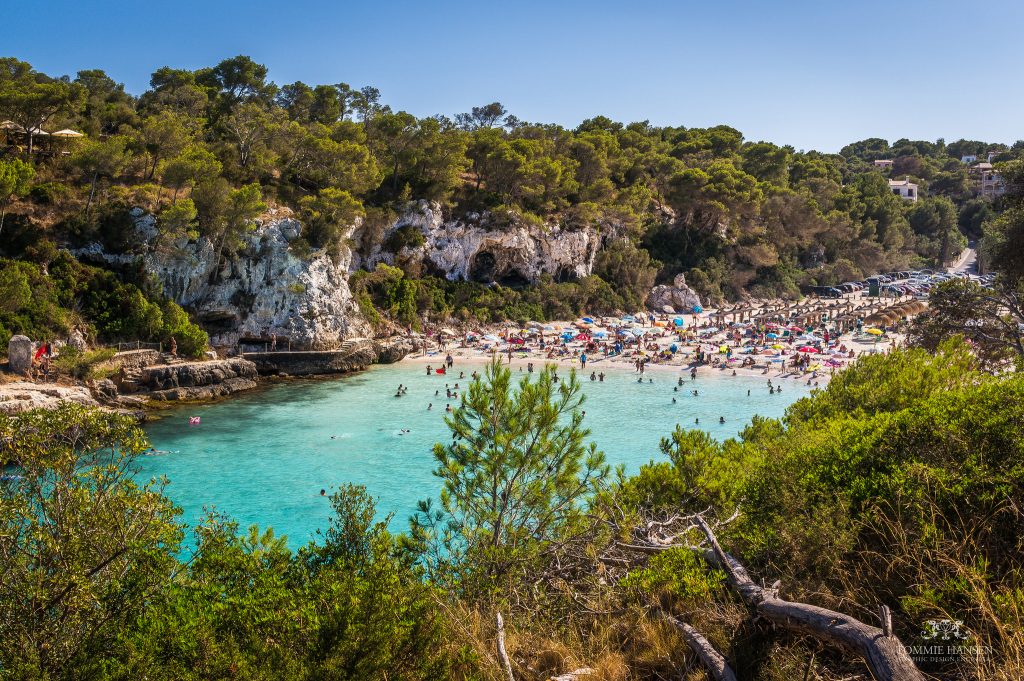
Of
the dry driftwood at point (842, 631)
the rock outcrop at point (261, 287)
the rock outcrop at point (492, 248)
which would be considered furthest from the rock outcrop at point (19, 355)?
the dry driftwood at point (842, 631)

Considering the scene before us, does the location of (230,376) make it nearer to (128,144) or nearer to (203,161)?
(203,161)

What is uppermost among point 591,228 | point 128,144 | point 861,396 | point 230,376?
point 128,144

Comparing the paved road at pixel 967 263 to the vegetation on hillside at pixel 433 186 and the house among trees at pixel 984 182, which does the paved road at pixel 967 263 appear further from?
the house among trees at pixel 984 182

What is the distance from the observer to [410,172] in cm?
4069

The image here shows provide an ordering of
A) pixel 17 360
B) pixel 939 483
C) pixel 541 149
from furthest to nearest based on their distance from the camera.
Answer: pixel 541 149 → pixel 17 360 → pixel 939 483

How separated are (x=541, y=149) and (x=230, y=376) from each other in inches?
1158

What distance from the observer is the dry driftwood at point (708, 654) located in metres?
3.79

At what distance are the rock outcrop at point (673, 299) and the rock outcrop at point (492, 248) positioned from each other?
5427 millimetres

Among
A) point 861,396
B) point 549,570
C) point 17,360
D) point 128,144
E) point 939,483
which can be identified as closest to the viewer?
point 939,483

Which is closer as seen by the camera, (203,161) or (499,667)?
(499,667)

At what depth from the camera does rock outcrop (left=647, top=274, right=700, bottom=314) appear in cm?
4728

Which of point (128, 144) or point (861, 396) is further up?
point (128, 144)

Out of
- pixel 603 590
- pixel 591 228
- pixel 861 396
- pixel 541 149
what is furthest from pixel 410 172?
pixel 603 590

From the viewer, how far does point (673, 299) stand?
156 feet
